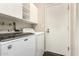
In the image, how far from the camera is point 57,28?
323 centimetres

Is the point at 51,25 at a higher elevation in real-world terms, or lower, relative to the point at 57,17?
lower

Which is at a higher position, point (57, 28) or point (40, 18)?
point (40, 18)

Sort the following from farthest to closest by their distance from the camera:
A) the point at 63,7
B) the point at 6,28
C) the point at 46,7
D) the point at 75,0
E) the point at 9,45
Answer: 1. the point at 46,7
2. the point at 63,7
3. the point at 6,28
4. the point at 9,45
5. the point at 75,0

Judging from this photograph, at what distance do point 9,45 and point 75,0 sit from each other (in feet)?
2.68

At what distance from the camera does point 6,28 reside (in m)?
2.11

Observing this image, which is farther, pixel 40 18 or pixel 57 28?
pixel 40 18

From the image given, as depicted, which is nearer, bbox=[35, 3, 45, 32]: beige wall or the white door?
the white door

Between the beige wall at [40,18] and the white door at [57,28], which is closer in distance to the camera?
the white door at [57,28]

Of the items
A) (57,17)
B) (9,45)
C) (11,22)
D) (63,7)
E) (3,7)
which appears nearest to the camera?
(9,45)

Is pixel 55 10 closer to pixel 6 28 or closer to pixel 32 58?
pixel 6 28

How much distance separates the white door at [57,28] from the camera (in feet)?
9.63

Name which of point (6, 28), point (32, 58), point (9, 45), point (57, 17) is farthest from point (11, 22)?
point (32, 58)

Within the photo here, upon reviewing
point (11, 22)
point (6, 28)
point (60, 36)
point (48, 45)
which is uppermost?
point (11, 22)

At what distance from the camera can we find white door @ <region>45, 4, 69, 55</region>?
294cm
